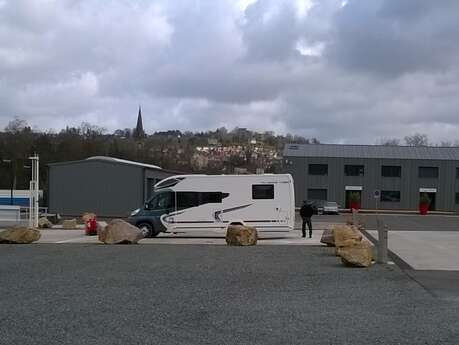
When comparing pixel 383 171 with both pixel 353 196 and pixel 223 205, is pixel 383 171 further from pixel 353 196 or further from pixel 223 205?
pixel 223 205

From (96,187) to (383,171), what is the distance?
46605 mm

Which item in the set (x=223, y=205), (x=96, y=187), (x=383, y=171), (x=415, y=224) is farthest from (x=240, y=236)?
(x=383, y=171)

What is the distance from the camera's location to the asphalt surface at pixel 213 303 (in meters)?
7.85

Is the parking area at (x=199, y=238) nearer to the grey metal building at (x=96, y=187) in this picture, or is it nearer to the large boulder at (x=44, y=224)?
the large boulder at (x=44, y=224)

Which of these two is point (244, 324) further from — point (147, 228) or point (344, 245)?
point (147, 228)

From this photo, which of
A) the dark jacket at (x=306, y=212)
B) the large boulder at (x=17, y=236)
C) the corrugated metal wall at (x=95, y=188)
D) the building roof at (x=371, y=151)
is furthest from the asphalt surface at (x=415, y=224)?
the building roof at (x=371, y=151)

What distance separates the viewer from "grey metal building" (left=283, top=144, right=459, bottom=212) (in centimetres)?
8462

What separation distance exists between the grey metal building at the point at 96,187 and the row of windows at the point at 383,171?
130 ft

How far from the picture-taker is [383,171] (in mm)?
85438

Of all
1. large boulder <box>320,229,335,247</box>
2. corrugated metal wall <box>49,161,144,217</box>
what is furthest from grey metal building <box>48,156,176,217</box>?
large boulder <box>320,229,335,247</box>

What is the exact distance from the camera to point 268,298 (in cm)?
1094

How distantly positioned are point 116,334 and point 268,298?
3757 mm

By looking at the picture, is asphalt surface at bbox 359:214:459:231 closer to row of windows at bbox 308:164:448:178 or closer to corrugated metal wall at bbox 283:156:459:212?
corrugated metal wall at bbox 283:156:459:212

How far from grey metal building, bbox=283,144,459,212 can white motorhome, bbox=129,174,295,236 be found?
5796cm
